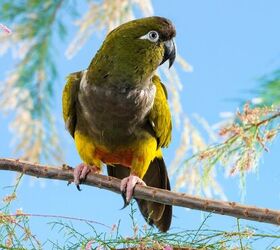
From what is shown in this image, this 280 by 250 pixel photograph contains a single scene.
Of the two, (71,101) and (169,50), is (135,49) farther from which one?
(71,101)

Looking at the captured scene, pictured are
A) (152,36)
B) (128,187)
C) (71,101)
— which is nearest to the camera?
(128,187)

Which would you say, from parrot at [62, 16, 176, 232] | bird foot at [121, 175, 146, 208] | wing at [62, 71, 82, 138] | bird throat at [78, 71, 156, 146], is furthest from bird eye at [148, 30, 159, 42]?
bird foot at [121, 175, 146, 208]

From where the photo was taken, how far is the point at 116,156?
4.83ft

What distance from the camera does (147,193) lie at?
1177 mm

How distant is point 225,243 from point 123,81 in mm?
532

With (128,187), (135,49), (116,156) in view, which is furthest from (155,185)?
(135,49)

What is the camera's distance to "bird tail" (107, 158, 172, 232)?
1.44 metres

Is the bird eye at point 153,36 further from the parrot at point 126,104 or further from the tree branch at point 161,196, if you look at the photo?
the tree branch at point 161,196

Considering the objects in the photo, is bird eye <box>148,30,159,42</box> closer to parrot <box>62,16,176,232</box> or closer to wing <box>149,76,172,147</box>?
parrot <box>62,16,176,232</box>

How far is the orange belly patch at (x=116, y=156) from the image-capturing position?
1464 mm

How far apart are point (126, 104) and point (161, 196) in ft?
1.25

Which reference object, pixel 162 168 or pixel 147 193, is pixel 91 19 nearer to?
pixel 162 168

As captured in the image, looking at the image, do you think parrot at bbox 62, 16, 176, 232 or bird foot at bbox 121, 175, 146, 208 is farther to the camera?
parrot at bbox 62, 16, 176, 232

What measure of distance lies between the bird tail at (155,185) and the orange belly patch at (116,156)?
0.28 feet
